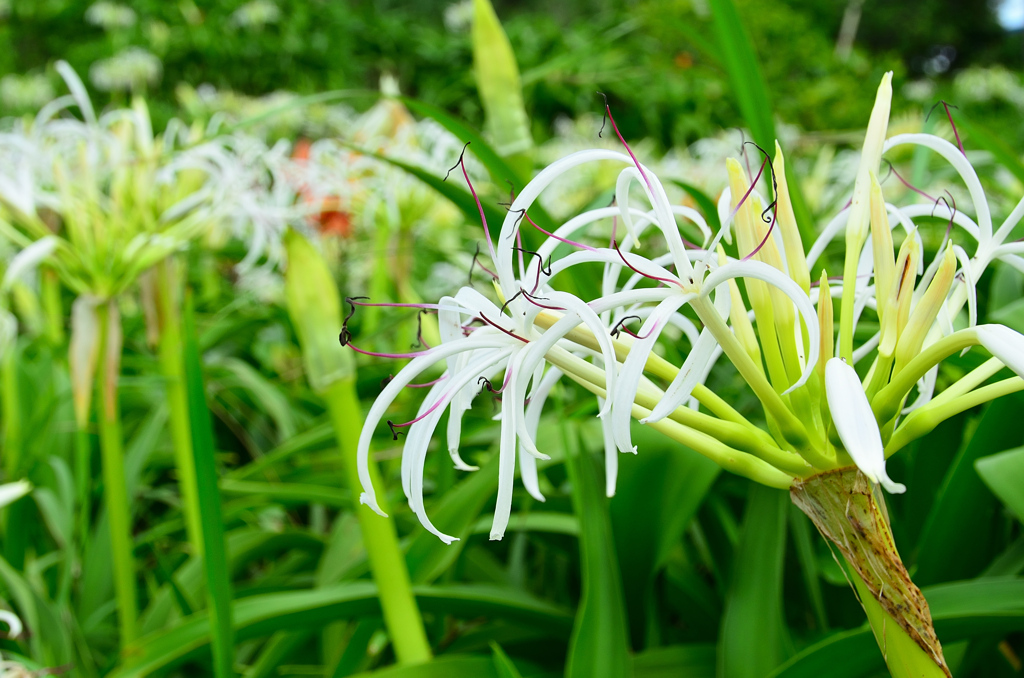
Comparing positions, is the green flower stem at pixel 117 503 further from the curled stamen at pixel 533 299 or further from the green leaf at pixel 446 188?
the curled stamen at pixel 533 299

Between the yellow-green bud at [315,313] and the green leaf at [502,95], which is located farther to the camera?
the green leaf at [502,95]

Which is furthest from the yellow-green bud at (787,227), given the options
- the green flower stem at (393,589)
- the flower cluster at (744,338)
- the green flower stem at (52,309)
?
the green flower stem at (52,309)

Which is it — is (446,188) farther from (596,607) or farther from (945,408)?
(945,408)

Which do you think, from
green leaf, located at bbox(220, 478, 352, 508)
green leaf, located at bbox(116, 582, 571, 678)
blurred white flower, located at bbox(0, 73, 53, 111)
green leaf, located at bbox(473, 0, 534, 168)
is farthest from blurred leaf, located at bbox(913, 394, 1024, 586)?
blurred white flower, located at bbox(0, 73, 53, 111)

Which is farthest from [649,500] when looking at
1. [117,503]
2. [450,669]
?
[117,503]


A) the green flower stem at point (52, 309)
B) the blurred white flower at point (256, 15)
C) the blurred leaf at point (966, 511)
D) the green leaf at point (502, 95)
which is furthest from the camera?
the blurred white flower at point (256, 15)

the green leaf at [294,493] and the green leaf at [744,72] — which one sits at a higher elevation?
the green leaf at [744,72]

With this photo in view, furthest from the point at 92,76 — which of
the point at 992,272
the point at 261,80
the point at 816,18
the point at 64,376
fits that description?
the point at 816,18
